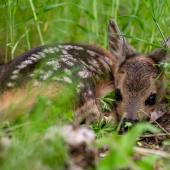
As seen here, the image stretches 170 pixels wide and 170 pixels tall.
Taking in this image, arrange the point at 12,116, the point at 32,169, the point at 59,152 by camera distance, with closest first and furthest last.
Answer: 1. the point at 32,169
2. the point at 59,152
3. the point at 12,116

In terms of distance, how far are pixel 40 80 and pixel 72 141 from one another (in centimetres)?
148

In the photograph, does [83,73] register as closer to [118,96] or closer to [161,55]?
[118,96]

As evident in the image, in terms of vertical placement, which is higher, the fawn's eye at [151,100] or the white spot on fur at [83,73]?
the white spot on fur at [83,73]

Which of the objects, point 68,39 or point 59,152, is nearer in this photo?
point 59,152

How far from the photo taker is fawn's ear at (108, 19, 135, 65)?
3682 mm

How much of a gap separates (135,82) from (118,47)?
0.82 m

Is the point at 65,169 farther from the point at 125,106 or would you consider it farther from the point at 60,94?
the point at 125,106

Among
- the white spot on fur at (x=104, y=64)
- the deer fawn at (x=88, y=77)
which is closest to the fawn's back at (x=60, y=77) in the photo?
the deer fawn at (x=88, y=77)

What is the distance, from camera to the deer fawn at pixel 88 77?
9.57 ft

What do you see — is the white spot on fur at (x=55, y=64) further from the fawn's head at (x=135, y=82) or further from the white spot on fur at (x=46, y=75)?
the fawn's head at (x=135, y=82)

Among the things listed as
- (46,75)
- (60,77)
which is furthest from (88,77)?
(60,77)

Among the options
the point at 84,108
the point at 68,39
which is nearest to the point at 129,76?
the point at 84,108

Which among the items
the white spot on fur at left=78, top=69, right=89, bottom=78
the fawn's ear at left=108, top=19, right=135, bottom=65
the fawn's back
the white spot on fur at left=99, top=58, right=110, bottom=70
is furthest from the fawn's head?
the white spot on fur at left=78, top=69, right=89, bottom=78

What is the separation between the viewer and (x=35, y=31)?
18.0 ft
